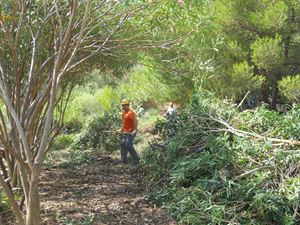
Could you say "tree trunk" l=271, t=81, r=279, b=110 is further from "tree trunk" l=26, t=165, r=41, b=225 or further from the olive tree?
"tree trunk" l=26, t=165, r=41, b=225

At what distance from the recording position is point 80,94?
2002cm

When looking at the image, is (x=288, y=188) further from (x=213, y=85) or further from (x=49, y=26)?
(x=213, y=85)

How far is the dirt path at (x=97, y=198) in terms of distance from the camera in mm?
5727

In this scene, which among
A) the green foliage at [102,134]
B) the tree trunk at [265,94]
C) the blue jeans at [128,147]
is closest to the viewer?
the blue jeans at [128,147]

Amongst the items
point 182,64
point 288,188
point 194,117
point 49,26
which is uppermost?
point 49,26

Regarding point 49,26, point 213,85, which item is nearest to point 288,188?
point 49,26

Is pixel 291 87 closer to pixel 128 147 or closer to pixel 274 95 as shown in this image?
pixel 274 95

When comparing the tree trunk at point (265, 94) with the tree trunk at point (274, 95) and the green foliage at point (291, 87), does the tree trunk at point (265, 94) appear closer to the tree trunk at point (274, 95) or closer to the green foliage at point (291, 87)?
the tree trunk at point (274, 95)

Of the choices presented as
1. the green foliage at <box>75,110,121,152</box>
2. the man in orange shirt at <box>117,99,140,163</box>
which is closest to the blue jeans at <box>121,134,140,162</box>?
the man in orange shirt at <box>117,99,140,163</box>

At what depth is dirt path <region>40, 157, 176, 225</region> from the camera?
5.73 m

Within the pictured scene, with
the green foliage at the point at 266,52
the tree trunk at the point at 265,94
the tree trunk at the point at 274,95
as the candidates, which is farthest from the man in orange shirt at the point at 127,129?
the tree trunk at the point at 274,95

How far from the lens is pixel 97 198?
263 inches

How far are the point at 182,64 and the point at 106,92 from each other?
8.95 m

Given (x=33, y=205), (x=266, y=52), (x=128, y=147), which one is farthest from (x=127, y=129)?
(x=33, y=205)
